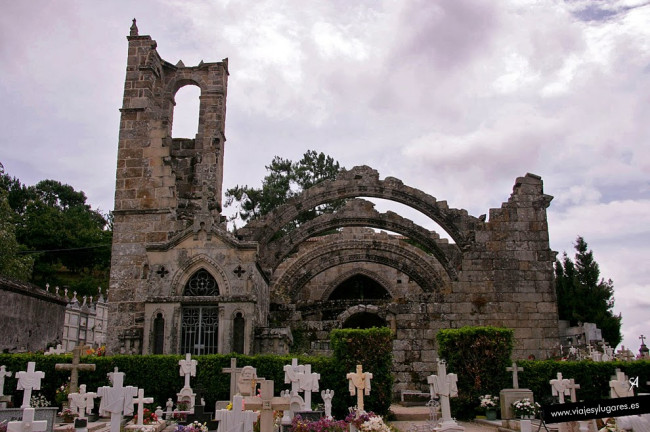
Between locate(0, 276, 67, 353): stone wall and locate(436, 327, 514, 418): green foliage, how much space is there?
1017cm

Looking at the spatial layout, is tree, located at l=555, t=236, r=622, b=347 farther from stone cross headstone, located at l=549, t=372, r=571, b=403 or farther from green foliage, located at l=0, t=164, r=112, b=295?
green foliage, located at l=0, t=164, r=112, b=295

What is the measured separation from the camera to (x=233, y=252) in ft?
44.1

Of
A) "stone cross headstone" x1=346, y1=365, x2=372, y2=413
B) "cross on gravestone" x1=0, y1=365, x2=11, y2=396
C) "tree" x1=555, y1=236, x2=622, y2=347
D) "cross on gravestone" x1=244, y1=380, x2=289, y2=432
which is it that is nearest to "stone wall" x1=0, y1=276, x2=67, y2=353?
"cross on gravestone" x1=0, y1=365, x2=11, y2=396

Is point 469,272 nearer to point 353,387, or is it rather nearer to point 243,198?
point 353,387

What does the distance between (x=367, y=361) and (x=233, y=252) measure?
400 cm

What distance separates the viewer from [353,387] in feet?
34.4

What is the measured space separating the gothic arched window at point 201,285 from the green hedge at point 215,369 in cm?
197

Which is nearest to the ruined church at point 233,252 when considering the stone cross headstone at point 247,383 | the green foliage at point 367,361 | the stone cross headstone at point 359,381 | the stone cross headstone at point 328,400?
the green foliage at point 367,361

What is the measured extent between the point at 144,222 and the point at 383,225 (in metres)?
8.11

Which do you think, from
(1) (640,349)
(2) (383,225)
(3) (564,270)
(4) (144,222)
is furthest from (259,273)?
(3) (564,270)

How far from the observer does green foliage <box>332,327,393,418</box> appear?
36.8ft

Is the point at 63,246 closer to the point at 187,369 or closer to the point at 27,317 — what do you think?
the point at 27,317

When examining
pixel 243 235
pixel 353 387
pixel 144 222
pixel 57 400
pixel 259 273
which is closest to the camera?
pixel 353 387

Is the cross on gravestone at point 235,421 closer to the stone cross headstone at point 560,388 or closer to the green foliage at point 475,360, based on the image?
the green foliage at point 475,360
